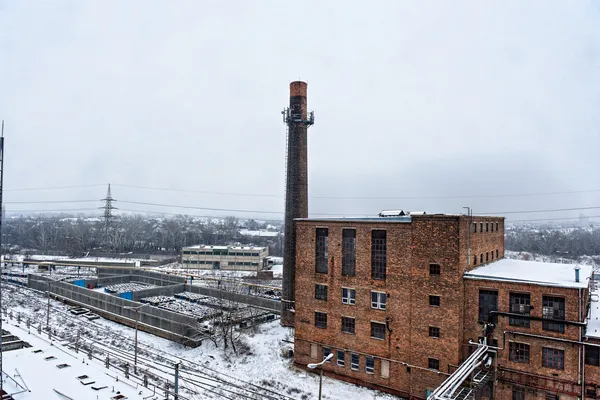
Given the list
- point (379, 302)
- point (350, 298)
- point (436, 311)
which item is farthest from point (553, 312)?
point (350, 298)

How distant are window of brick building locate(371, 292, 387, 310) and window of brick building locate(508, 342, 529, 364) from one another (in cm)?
693

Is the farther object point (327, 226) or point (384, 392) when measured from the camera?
point (327, 226)

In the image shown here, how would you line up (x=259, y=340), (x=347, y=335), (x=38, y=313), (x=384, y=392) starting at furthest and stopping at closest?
1. (x=38, y=313)
2. (x=259, y=340)
3. (x=347, y=335)
4. (x=384, y=392)

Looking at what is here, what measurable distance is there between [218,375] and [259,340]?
600cm

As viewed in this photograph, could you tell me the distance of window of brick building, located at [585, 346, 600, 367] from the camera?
60.7ft

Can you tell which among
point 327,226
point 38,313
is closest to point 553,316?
point 327,226

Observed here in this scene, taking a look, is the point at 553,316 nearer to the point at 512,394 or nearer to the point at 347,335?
the point at 512,394

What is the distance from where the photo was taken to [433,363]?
22.0 m

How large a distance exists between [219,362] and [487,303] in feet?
60.7

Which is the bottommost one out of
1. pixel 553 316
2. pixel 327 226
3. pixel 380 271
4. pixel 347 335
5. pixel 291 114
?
pixel 347 335

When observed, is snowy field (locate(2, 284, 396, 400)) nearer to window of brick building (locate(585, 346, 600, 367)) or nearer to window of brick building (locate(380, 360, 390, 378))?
window of brick building (locate(380, 360, 390, 378))

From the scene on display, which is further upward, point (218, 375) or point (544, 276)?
point (544, 276)

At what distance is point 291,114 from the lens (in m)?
33.7

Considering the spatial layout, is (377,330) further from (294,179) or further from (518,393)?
(294,179)
